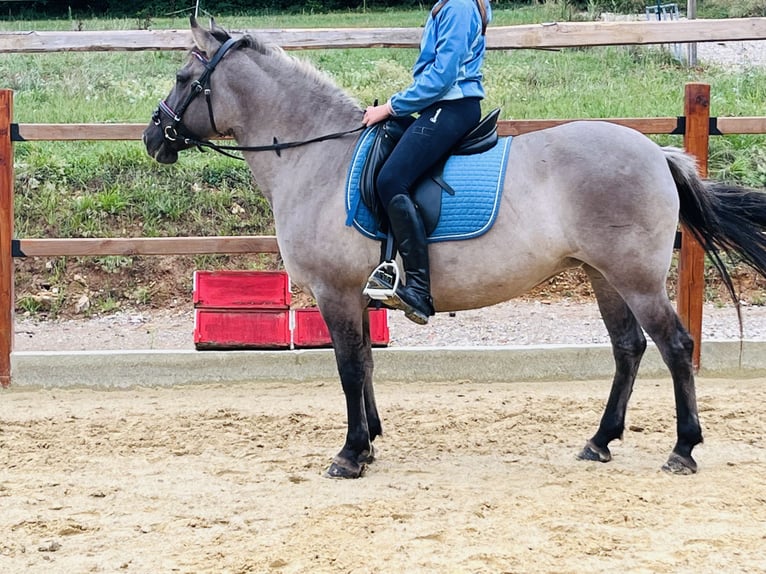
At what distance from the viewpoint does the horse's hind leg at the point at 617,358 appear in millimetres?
5371

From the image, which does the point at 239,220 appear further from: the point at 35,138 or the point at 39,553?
the point at 39,553

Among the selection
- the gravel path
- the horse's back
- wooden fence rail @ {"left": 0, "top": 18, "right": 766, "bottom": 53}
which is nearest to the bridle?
the horse's back

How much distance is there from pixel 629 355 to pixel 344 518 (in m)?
1.97

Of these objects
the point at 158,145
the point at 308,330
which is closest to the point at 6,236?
the point at 158,145

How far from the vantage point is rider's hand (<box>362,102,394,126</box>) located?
5.16 metres

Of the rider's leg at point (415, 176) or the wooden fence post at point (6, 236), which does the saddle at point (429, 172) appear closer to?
the rider's leg at point (415, 176)

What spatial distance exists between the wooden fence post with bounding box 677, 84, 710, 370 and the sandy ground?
49 cm

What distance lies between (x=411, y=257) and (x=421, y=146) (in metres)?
0.56

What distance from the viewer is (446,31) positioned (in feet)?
16.1

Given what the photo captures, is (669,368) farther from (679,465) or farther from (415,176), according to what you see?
(415,176)

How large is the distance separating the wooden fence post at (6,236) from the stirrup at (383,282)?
10.5ft

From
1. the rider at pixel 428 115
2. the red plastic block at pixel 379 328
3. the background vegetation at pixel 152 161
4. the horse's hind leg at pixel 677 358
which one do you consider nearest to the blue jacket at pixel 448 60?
the rider at pixel 428 115

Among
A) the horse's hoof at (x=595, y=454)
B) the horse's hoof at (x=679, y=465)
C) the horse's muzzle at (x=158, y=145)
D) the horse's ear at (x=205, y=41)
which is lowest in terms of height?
the horse's hoof at (x=595, y=454)

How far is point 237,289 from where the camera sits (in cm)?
716
